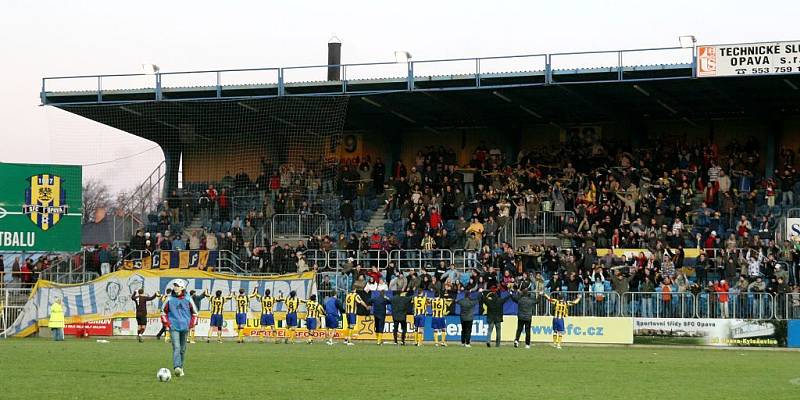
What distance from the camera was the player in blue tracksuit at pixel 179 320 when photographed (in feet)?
70.0

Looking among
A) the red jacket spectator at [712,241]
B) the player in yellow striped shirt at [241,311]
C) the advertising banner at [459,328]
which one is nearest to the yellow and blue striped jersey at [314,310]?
the player in yellow striped shirt at [241,311]

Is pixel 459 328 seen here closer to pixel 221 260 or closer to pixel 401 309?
pixel 401 309

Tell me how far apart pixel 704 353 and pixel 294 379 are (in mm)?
15361

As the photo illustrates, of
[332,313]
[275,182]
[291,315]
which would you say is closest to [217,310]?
[291,315]

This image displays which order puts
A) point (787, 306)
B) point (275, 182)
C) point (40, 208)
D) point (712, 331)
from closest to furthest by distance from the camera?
point (787, 306) < point (712, 331) < point (40, 208) < point (275, 182)

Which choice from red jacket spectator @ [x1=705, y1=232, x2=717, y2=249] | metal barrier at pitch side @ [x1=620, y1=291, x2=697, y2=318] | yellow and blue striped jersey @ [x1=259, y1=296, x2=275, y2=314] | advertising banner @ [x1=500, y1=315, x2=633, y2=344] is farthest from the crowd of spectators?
yellow and blue striped jersey @ [x1=259, y1=296, x2=275, y2=314]

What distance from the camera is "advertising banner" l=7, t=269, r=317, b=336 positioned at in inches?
1606

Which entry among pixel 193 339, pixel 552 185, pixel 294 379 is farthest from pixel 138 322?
pixel 294 379

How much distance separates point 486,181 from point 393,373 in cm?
2514

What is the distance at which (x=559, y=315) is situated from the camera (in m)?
36.0

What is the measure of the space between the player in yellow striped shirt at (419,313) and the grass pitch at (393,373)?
360 cm

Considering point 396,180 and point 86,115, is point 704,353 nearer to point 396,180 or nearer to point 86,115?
point 396,180

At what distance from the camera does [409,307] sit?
36812 millimetres

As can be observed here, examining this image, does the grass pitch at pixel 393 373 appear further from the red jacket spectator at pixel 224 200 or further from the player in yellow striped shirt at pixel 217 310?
the red jacket spectator at pixel 224 200
